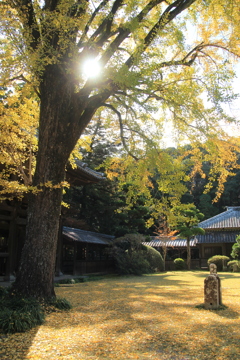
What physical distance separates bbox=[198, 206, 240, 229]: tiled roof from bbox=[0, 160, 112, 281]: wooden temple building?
932cm

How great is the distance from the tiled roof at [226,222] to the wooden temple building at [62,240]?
30.6 feet

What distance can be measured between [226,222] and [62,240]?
15933 mm

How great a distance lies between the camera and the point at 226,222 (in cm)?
2561

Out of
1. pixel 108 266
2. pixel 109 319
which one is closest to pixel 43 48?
pixel 109 319

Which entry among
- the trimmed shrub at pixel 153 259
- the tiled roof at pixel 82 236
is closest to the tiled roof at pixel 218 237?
the trimmed shrub at pixel 153 259

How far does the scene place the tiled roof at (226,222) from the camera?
25094 mm

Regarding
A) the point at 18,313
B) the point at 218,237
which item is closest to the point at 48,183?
the point at 18,313

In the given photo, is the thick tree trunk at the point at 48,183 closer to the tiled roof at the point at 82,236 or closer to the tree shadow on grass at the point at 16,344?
the tree shadow on grass at the point at 16,344

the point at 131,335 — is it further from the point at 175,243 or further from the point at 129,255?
the point at 175,243

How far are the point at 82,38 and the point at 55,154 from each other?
269cm

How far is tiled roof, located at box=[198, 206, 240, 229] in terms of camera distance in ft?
82.3

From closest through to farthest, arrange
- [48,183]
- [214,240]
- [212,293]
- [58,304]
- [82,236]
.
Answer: [48,183], [58,304], [212,293], [82,236], [214,240]

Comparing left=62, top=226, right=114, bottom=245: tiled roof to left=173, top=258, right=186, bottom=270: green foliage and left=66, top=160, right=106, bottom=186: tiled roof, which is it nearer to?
left=66, top=160, right=106, bottom=186: tiled roof

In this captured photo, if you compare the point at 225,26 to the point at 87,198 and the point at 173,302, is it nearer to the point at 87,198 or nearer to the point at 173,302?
the point at 173,302
